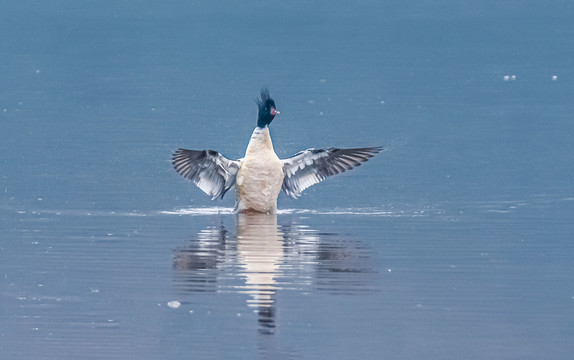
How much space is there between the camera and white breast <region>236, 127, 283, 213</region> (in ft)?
46.3

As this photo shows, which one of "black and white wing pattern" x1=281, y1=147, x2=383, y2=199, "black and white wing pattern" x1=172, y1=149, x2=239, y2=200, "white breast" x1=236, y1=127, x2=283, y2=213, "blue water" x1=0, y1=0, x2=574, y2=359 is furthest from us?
"black and white wing pattern" x1=281, y1=147, x2=383, y2=199

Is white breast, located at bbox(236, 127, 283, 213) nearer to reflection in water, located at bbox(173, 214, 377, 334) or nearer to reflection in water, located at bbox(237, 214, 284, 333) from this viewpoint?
reflection in water, located at bbox(237, 214, 284, 333)

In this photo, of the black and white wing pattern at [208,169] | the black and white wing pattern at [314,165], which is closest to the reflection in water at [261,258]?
the black and white wing pattern at [208,169]

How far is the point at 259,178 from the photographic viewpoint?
14156 mm

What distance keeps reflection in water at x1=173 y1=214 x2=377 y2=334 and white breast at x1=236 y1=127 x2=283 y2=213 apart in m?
1.06

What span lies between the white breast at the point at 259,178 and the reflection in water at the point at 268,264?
41.9 inches

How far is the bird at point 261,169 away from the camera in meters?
14.2

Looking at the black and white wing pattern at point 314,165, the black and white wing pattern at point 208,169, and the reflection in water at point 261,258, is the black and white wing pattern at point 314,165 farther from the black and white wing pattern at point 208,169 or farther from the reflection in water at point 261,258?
the reflection in water at point 261,258

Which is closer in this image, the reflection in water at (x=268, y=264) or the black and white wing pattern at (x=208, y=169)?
the reflection in water at (x=268, y=264)

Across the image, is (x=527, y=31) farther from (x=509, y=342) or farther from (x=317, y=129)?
(x=509, y=342)

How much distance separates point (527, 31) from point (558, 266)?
96.8ft

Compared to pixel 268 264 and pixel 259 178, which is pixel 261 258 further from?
pixel 259 178

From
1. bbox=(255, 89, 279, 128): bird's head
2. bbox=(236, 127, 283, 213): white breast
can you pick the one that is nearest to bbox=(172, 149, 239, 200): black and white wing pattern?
bbox=(236, 127, 283, 213): white breast

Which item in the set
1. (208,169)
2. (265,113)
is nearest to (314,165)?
(265,113)
